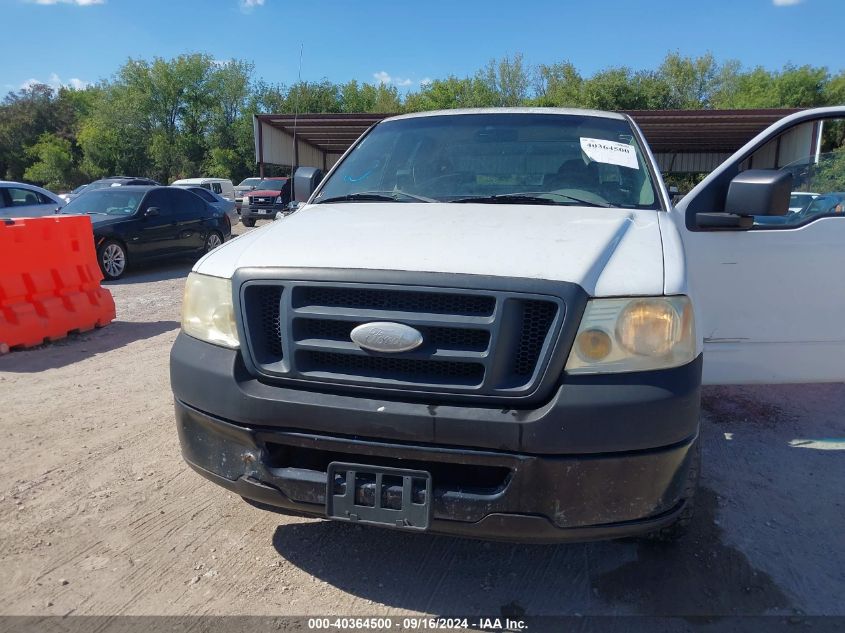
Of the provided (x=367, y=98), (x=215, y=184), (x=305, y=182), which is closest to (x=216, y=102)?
(x=367, y=98)

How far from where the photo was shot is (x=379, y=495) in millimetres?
2266

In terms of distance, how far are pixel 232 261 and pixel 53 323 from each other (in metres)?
4.84

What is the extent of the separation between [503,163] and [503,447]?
1903 mm

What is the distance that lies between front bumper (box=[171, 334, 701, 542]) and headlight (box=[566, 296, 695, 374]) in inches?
1.7

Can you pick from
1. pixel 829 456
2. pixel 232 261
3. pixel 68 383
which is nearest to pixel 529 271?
pixel 232 261

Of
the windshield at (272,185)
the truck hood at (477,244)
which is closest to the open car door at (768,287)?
the truck hood at (477,244)

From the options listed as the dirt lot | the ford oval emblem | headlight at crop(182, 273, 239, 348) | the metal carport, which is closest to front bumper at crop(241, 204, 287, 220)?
the metal carport

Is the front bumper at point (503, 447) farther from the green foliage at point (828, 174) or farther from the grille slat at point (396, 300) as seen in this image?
the green foliage at point (828, 174)

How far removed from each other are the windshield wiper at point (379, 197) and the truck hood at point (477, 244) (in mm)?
179

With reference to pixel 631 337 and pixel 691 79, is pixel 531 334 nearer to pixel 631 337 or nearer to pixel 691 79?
pixel 631 337

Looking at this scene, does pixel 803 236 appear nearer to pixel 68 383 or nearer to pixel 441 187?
pixel 441 187

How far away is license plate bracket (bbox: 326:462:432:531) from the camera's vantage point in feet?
7.37

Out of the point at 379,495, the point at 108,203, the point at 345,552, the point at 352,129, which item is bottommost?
the point at 345,552

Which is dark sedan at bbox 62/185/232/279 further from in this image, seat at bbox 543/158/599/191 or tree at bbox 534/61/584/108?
tree at bbox 534/61/584/108
